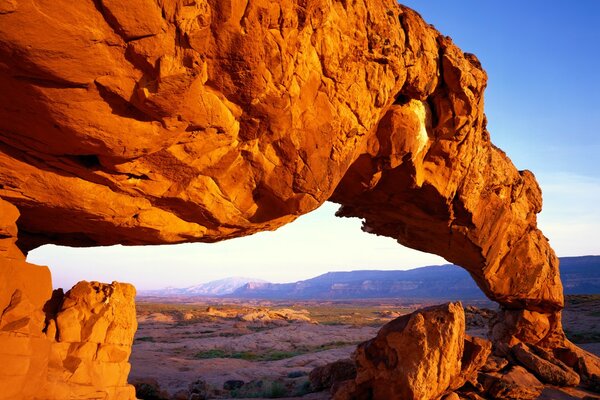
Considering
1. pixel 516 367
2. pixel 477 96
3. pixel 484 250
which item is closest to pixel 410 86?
pixel 477 96

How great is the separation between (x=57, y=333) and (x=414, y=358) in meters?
6.87

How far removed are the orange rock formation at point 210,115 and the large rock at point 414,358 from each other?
3206 mm

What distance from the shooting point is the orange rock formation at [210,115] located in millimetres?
4480

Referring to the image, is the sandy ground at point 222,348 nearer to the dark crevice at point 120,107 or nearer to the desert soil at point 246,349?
the desert soil at point 246,349

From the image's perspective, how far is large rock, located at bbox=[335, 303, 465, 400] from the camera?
9.25 metres

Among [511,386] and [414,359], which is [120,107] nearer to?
[414,359]

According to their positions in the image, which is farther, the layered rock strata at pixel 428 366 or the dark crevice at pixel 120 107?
the layered rock strata at pixel 428 366

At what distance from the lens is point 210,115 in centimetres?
570

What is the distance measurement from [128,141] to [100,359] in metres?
3.54

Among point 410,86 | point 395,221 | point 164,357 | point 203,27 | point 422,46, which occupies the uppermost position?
point 422,46

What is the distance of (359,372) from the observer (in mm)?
10047

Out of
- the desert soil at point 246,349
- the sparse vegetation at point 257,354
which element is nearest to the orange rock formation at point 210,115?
the desert soil at point 246,349

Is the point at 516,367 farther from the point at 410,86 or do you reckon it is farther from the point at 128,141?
the point at 128,141

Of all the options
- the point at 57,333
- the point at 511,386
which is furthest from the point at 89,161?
the point at 511,386
